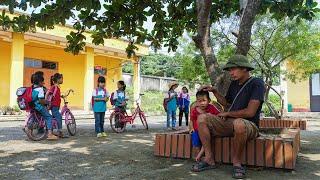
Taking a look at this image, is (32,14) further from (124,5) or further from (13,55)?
(13,55)

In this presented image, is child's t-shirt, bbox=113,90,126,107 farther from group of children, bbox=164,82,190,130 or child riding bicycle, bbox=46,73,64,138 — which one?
child riding bicycle, bbox=46,73,64,138

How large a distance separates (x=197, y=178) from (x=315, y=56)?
16405 millimetres

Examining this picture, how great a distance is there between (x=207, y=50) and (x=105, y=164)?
2.40m

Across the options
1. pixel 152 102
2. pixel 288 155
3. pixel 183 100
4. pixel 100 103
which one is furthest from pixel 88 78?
pixel 288 155

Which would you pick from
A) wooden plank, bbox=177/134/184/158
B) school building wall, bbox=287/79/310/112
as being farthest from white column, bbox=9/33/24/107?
school building wall, bbox=287/79/310/112

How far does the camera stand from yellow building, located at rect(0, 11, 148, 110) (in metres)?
17.9

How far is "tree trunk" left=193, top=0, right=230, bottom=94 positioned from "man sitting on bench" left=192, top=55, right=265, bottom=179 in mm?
751

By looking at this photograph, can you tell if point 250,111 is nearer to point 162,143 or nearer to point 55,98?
point 162,143

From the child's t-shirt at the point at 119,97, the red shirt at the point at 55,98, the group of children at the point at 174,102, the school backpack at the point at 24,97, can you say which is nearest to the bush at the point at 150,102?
the group of children at the point at 174,102

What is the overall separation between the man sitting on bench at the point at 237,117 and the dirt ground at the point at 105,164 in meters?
0.23

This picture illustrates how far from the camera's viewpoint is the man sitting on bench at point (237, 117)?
4.84 meters

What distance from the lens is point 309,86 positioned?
25.5m

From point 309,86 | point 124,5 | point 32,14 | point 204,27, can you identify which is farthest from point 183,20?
point 309,86

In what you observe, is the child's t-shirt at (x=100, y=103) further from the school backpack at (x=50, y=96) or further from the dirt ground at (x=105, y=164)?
the dirt ground at (x=105, y=164)
